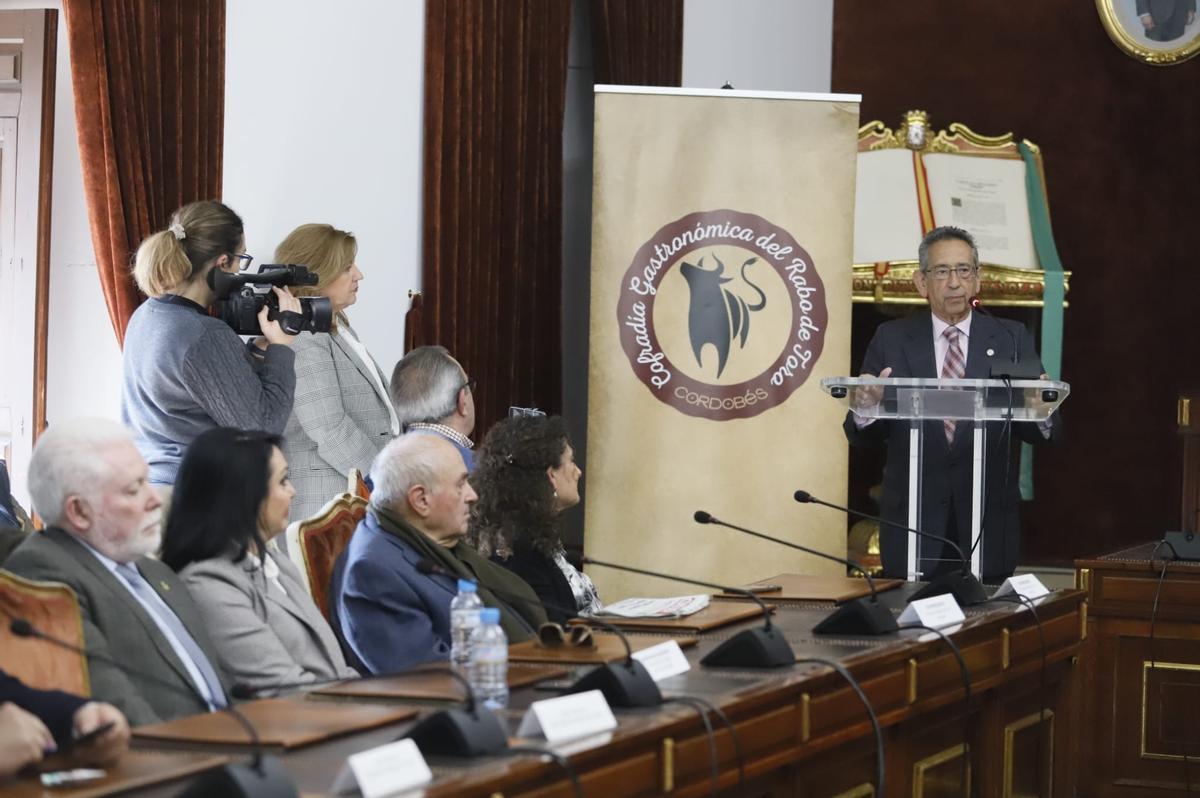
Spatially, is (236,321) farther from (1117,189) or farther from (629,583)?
(1117,189)

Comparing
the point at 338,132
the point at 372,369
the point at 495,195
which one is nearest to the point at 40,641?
the point at 372,369

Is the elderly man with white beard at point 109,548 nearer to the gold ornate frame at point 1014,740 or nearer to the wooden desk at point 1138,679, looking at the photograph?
the gold ornate frame at point 1014,740

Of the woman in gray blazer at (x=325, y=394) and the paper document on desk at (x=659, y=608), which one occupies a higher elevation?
the woman in gray blazer at (x=325, y=394)

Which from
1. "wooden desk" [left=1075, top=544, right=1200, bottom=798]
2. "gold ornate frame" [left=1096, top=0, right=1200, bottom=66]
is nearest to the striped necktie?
"wooden desk" [left=1075, top=544, right=1200, bottom=798]

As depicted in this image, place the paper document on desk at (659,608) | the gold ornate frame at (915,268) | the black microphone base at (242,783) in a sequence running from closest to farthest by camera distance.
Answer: the black microphone base at (242,783) < the paper document on desk at (659,608) < the gold ornate frame at (915,268)

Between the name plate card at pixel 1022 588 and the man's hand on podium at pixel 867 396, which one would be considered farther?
the man's hand on podium at pixel 867 396

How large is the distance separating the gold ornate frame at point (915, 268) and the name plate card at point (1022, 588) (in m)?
3.03

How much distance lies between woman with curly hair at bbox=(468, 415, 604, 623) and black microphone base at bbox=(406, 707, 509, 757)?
70.5 inches

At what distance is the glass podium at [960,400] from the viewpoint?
430cm

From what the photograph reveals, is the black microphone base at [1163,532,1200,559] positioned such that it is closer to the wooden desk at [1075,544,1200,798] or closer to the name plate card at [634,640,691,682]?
the wooden desk at [1075,544,1200,798]

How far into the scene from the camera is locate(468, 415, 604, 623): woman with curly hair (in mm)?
4117

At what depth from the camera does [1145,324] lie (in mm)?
8156

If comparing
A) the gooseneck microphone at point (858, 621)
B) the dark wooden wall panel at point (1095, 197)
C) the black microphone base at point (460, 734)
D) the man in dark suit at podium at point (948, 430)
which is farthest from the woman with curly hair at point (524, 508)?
the dark wooden wall panel at point (1095, 197)

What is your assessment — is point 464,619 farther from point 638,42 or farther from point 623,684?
point 638,42
